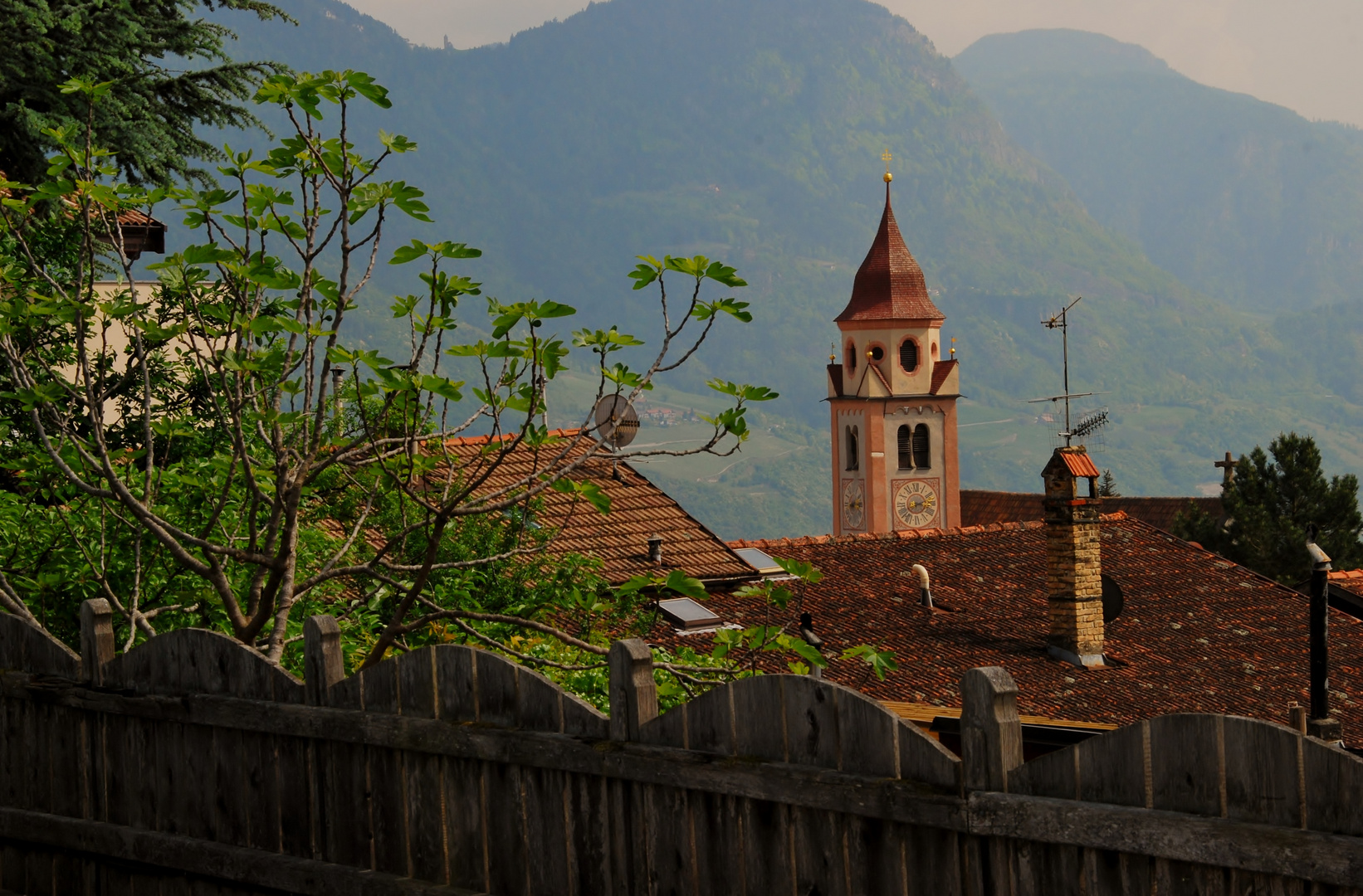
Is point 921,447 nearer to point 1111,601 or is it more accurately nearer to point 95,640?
point 1111,601

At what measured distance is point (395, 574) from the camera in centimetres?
920

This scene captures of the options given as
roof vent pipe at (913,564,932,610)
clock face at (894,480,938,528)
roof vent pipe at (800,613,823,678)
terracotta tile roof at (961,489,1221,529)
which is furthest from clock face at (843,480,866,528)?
roof vent pipe at (800,613,823,678)

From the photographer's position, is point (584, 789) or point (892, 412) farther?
point (892, 412)

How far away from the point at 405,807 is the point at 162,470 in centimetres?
317

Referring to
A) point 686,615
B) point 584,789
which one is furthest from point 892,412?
point 584,789

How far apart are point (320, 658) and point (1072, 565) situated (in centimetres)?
1905

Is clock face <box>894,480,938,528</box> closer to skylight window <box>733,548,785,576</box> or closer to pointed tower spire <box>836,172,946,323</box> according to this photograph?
pointed tower spire <box>836,172,946,323</box>

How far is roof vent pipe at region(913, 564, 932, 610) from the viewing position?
969 inches

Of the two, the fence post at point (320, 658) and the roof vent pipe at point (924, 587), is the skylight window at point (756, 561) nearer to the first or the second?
the roof vent pipe at point (924, 587)

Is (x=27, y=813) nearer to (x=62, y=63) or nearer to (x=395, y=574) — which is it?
(x=395, y=574)

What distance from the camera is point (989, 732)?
388 cm

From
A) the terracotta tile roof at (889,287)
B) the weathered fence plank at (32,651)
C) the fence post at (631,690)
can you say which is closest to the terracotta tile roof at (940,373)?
the terracotta tile roof at (889,287)

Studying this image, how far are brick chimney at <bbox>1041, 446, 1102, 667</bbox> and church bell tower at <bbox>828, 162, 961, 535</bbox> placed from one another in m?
65.8

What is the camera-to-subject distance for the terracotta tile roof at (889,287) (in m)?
93.5
